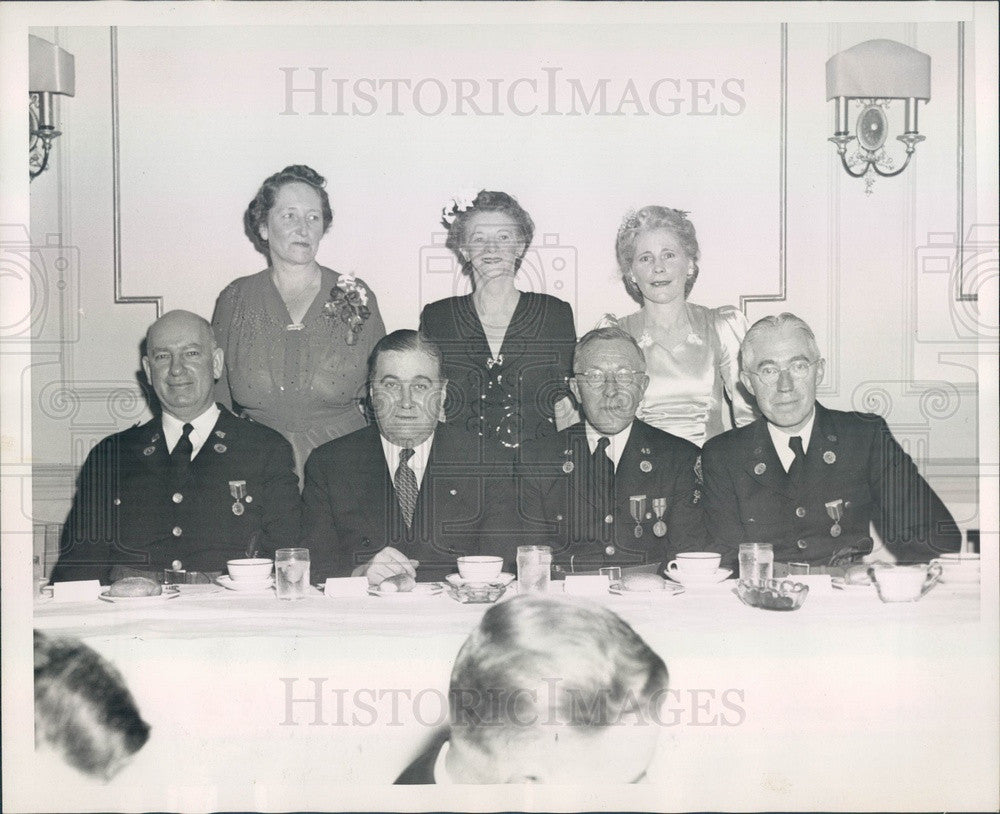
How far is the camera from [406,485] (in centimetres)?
384

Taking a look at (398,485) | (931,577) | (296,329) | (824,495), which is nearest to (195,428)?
(296,329)

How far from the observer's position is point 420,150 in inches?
150

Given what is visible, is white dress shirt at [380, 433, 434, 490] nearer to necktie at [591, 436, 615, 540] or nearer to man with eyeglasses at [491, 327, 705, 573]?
man with eyeglasses at [491, 327, 705, 573]

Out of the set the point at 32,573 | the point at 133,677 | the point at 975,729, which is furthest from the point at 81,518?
the point at 975,729

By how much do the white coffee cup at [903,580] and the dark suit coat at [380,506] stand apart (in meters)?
1.41

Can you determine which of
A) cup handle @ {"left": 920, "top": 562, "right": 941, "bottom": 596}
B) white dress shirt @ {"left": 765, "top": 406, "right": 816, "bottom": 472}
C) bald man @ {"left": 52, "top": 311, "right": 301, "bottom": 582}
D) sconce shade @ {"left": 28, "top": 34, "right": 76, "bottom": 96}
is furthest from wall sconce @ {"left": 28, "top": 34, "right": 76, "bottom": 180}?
cup handle @ {"left": 920, "top": 562, "right": 941, "bottom": 596}

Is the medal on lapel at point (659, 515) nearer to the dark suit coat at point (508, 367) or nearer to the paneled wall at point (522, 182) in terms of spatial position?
the dark suit coat at point (508, 367)

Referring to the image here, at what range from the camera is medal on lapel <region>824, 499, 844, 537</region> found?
3.85 metres

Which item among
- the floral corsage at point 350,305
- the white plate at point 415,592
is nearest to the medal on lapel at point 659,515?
the white plate at point 415,592

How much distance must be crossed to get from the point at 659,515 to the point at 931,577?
3.20 feet

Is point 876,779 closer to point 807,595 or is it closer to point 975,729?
point 975,729

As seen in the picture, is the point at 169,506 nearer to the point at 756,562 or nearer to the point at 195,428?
the point at 195,428

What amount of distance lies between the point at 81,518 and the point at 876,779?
293 centimetres

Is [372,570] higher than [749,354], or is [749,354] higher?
[749,354]
